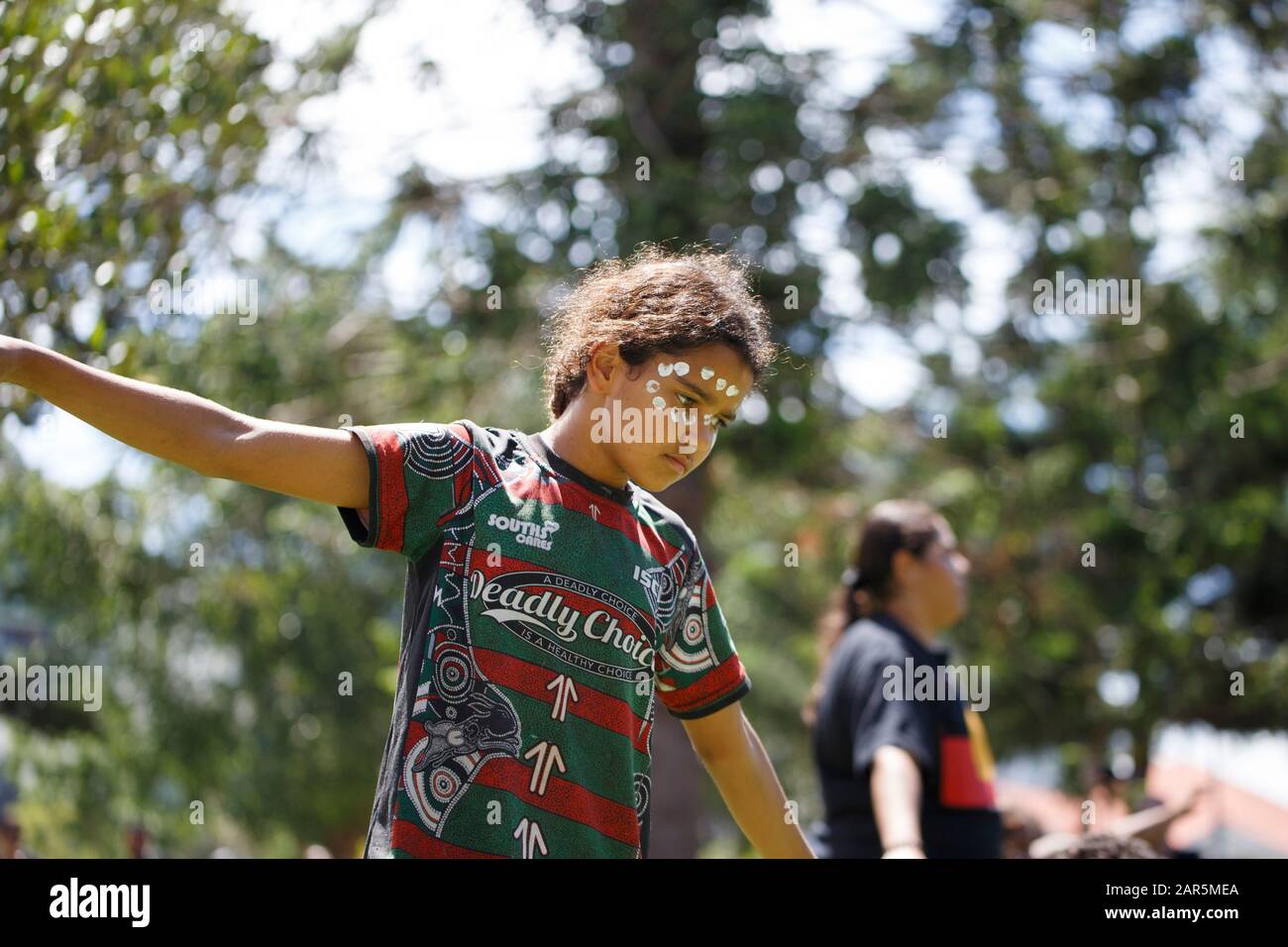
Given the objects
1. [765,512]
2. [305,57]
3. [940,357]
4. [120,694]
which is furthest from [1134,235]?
[120,694]

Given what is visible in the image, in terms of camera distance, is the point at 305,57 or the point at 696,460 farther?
the point at 305,57

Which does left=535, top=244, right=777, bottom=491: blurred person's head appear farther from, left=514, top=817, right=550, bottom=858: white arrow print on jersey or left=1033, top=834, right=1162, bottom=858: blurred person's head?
left=1033, top=834, right=1162, bottom=858: blurred person's head

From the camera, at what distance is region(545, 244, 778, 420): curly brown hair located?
212cm

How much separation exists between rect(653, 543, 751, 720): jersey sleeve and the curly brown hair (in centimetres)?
36

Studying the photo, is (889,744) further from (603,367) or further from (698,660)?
(603,367)

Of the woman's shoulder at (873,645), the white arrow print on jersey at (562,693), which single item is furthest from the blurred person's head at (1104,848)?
the white arrow print on jersey at (562,693)

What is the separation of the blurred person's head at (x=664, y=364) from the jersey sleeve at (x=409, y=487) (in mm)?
265

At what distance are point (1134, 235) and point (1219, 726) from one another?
4597 mm

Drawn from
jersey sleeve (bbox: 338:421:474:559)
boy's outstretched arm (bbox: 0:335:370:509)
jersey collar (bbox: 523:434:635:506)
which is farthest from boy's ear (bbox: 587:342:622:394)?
boy's outstretched arm (bbox: 0:335:370:509)

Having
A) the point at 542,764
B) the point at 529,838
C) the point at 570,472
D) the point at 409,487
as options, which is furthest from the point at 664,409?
the point at 529,838

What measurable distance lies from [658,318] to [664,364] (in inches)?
3.2

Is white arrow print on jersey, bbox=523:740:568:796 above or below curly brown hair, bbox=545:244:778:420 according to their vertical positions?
below
